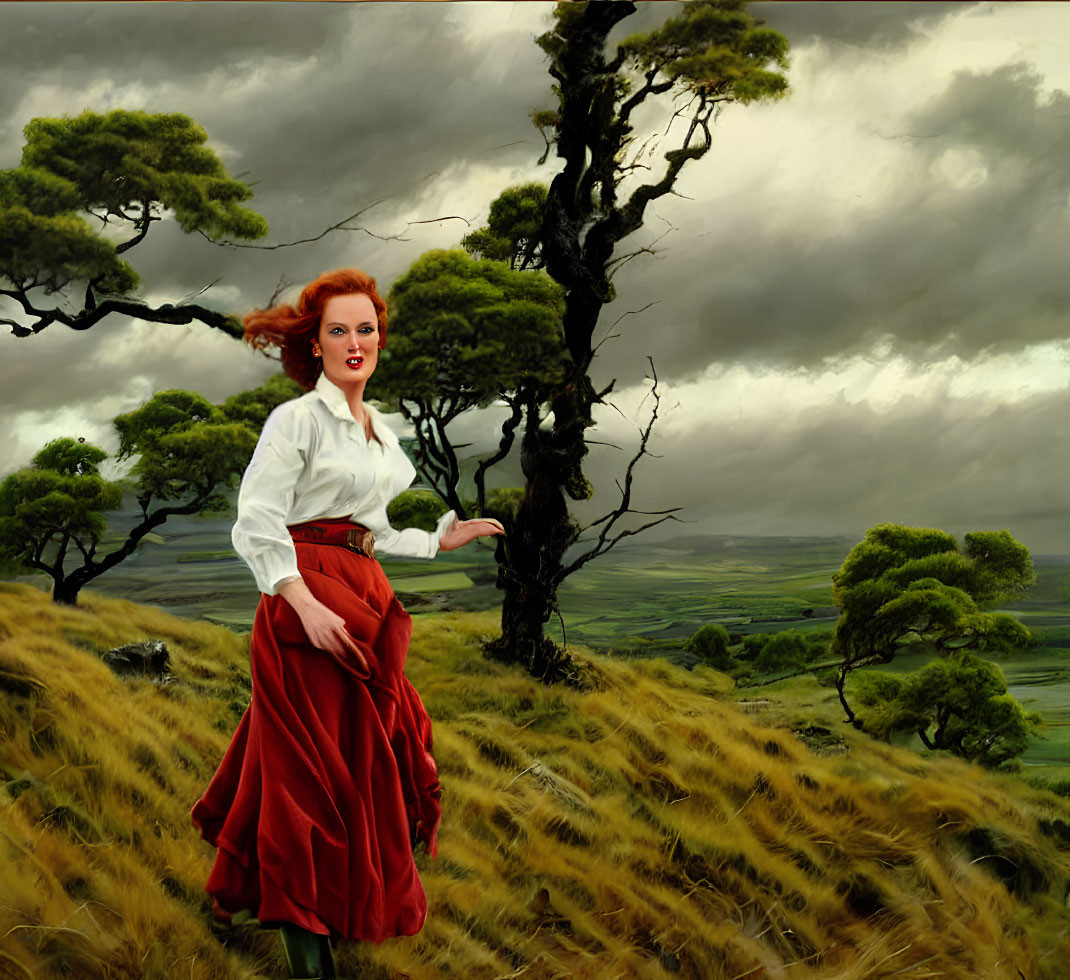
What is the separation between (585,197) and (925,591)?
2759 millimetres

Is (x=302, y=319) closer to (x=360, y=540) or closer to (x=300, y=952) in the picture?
(x=360, y=540)

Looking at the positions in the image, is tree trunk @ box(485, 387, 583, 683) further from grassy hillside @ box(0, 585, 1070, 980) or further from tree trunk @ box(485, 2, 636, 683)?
grassy hillside @ box(0, 585, 1070, 980)

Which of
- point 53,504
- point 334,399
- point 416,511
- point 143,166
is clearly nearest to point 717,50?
point 143,166

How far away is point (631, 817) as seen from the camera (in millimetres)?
3979

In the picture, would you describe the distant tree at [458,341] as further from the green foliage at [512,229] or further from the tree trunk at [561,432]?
the green foliage at [512,229]

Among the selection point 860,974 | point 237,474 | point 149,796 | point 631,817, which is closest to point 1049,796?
point 860,974

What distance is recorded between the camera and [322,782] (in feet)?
7.60

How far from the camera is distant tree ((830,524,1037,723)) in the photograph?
15.5ft

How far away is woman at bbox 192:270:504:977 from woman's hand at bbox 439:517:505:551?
0.74 feet

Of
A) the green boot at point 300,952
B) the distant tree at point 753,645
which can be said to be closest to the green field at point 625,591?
the distant tree at point 753,645

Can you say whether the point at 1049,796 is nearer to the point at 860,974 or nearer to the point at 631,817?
the point at 860,974

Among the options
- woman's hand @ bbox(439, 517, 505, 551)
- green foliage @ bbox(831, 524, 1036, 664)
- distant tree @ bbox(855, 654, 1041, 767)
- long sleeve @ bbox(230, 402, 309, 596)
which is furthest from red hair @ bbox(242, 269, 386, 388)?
distant tree @ bbox(855, 654, 1041, 767)

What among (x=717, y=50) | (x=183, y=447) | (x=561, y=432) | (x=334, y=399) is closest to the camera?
(x=334, y=399)

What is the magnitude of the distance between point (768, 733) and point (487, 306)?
8.84ft
